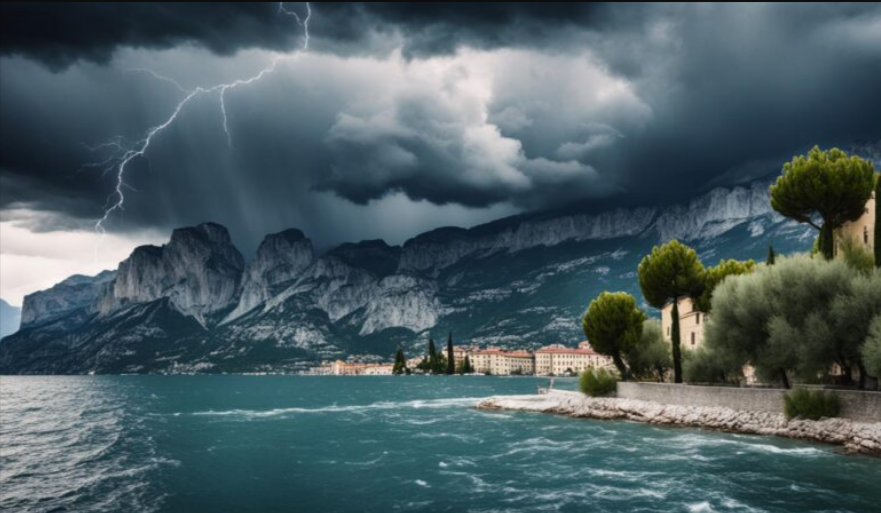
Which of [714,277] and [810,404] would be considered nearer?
[810,404]

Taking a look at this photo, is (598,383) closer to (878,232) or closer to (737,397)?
(737,397)

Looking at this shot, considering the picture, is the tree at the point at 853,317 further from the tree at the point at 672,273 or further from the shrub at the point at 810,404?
the tree at the point at 672,273

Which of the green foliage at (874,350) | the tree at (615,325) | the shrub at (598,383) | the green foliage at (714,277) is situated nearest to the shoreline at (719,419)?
the shrub at (598,383)

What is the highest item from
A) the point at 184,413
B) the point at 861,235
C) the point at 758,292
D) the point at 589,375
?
the point at 861,235

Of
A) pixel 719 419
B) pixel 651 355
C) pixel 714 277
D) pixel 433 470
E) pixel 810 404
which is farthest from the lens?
pixel 651 355

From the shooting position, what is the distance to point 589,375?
230 ft

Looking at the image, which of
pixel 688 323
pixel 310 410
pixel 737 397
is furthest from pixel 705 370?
pixel 310 410

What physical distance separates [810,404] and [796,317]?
6.06 meters

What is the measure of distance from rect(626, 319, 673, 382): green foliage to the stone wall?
6919 millimetres

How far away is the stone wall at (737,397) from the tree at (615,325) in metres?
6.41

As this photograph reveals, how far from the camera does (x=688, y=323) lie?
7744cm

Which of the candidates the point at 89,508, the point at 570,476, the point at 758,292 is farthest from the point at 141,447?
the point at 758,292

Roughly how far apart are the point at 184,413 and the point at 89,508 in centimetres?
6177

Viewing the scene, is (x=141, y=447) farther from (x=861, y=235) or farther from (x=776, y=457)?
(x=861, y=235)
